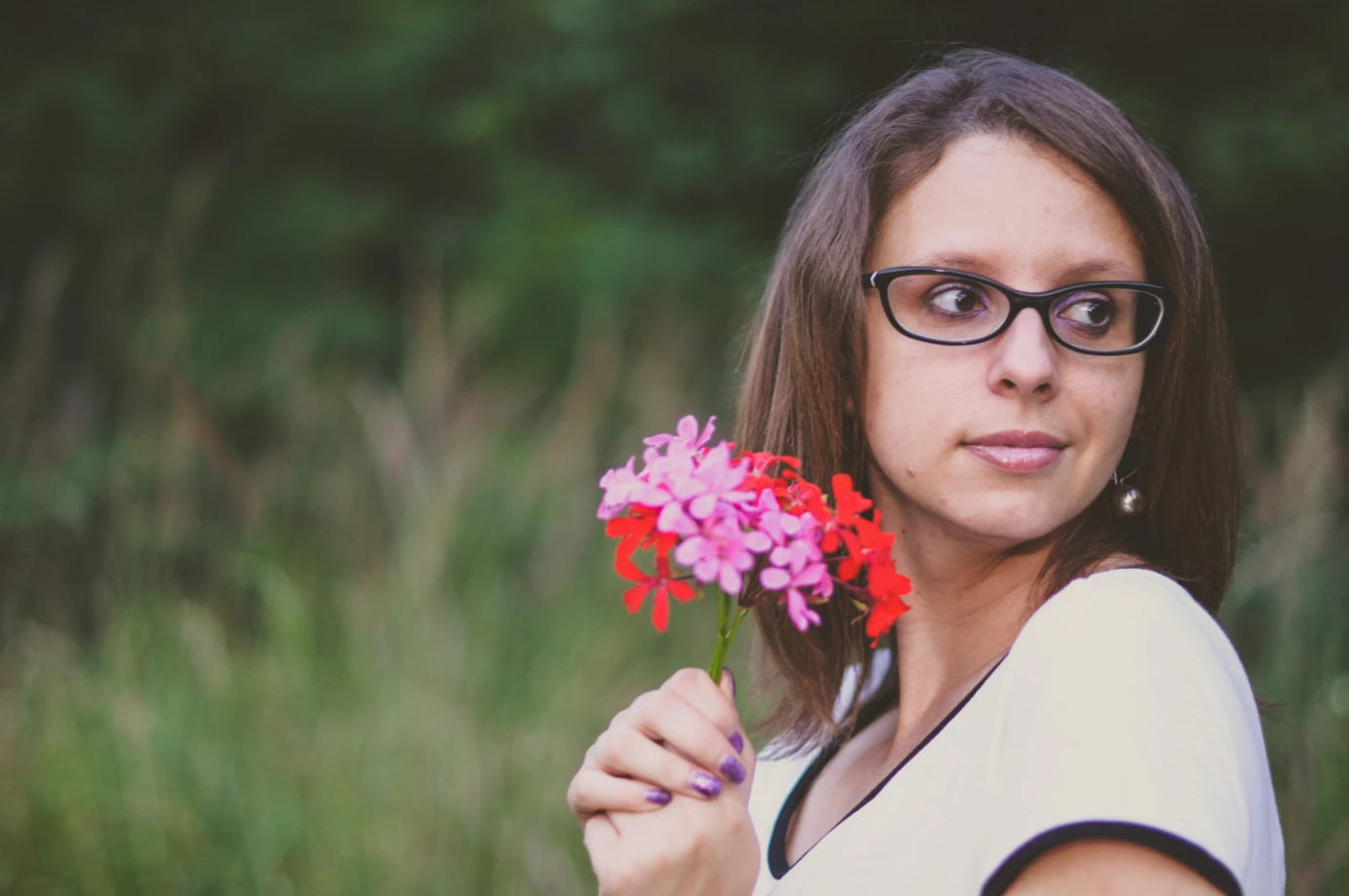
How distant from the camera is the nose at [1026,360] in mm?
1254

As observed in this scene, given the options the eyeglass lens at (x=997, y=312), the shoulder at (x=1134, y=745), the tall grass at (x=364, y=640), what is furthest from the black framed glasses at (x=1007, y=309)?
the tall grass at (x=364, y=640)

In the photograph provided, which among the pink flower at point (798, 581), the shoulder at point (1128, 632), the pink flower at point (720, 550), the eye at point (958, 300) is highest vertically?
the eye at point (958, 300)

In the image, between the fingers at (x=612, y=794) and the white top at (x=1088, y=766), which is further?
the fingers at (x=612, y=794)

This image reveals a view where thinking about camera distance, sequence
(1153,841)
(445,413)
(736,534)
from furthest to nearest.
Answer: (445,413) < (736,534) < (1153,841)

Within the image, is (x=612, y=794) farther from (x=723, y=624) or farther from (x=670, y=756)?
(x=723, y=624)

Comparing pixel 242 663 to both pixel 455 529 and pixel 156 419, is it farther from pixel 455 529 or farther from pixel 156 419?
pixel 156 419

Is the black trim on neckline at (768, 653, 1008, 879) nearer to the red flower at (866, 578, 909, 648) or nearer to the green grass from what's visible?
the red flower at (866, 578, 909, 648)


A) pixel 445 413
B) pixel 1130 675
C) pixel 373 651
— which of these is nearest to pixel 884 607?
pixel 1130 675

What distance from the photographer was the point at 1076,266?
4.25ft

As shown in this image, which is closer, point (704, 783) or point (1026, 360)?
point (704, 783)

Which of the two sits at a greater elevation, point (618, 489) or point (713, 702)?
point (618, 489)

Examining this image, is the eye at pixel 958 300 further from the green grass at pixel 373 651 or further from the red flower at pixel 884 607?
Result: the green grass at pixel 373 651

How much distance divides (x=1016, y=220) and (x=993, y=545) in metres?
0.41

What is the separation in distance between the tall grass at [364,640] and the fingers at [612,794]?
1.77 meters
